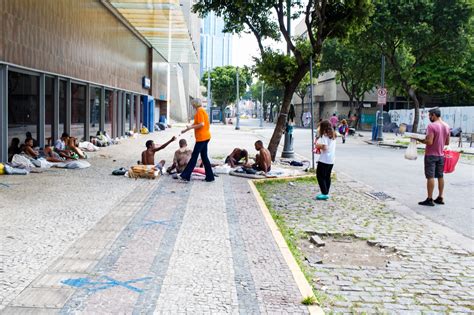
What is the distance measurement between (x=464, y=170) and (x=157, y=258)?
42.7 feet

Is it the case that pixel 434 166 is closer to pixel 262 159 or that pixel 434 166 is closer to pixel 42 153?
pixel 262 159

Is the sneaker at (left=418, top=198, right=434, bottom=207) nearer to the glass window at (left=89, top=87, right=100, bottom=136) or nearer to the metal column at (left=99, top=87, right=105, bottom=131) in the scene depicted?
the glass window at (left=89, top=87, right=100, bottom=136)

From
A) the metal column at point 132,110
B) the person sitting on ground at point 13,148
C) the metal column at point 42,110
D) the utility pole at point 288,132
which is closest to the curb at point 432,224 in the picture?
the utility pole at point 288,132

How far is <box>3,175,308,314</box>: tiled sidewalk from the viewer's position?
4371mm

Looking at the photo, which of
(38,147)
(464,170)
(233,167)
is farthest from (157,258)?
(464,170)

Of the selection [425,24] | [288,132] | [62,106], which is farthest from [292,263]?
[425,24]

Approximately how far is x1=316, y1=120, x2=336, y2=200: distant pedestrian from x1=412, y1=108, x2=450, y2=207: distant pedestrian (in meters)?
1.61

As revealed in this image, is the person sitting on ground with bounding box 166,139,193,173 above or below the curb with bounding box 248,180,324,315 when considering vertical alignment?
above

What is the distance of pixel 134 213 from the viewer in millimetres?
7945

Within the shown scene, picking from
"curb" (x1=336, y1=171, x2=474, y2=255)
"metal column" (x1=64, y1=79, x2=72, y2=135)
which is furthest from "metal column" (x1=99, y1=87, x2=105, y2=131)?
"curb" (x1=336, y1=171, x2=474, y2=255)

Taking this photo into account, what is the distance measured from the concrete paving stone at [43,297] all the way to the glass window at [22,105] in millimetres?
9570

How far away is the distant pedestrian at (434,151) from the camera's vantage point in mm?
9750

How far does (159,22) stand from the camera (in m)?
25.5

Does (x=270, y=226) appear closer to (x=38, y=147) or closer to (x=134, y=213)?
(x=134, y=213)
